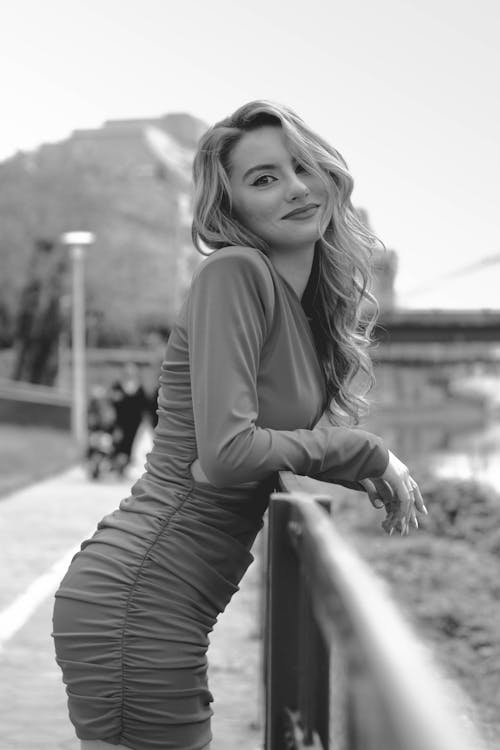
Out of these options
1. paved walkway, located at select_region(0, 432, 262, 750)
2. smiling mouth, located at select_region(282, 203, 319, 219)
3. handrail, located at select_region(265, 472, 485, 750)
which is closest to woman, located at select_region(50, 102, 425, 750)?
smiling mouth, located at select_region(282, 203, 319, 219)

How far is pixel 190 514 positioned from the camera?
196 cm

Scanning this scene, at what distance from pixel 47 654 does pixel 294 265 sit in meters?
4.99

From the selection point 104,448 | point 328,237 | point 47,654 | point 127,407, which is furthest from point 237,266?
point 104,448

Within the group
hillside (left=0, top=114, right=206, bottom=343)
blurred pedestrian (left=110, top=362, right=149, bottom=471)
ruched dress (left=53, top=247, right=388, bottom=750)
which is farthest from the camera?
hillside (left=0, top=114, right=206, bottom=343)

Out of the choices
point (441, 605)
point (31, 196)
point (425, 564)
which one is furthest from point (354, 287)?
→ point (31, 196)

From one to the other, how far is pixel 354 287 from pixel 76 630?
0.73 metres

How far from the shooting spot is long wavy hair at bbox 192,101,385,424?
2076 mm

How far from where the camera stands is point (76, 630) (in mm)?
1923

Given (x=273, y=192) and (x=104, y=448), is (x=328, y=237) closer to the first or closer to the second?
(x=273, y=192)

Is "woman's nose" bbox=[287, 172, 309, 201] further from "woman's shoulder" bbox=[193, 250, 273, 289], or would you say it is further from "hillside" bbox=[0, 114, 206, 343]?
"hillside" bbox=[0, 114, 206, 343]

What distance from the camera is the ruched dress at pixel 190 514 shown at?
6.09 ft

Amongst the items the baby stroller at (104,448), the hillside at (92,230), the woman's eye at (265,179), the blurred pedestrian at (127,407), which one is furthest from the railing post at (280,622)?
the hillside at (92,230)

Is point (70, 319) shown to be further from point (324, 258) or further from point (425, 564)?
point (324, 258)

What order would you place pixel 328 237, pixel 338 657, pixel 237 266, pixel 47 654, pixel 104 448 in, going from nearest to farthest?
pixel 338 657, pixel 237 266, pixel 328 237, pixel 47 654, pixel 104 448
